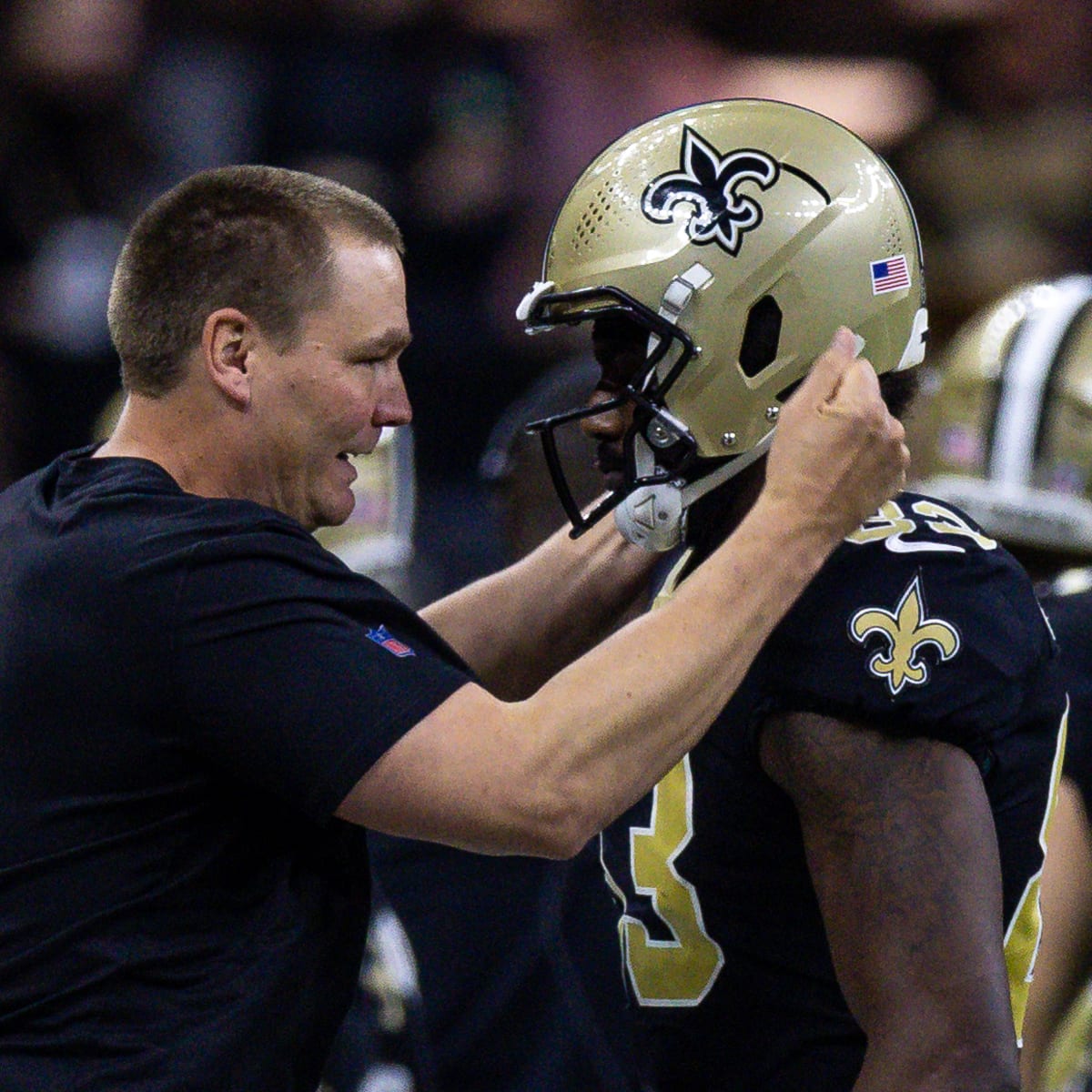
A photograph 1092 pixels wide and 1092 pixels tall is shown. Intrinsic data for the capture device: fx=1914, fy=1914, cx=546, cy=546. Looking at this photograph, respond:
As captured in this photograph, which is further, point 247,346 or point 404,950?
point 404,950

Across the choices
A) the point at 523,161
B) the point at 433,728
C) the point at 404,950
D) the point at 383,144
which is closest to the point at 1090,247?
the point at 523,161

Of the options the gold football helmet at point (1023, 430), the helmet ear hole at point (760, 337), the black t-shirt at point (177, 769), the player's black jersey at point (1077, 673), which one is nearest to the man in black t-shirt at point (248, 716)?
the black t-shirt at point (177, 769)

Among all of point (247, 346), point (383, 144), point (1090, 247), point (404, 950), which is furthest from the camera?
point (1090, 247)

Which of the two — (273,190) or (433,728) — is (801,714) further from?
(273,190)

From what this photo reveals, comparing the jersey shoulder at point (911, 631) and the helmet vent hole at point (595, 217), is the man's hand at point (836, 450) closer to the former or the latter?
the jersey shoulder at point (911, 631)

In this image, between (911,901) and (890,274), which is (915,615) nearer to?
(911,901)

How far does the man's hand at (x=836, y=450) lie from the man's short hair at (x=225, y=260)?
56cm

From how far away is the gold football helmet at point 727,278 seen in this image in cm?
222

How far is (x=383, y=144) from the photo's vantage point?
6.11 meters

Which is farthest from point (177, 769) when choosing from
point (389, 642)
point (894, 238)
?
point (894, 238)

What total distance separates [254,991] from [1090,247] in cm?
545

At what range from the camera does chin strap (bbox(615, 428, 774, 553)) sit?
2279 mm

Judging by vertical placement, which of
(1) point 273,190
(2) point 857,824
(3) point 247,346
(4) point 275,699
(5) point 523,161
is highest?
(1) point 273,190

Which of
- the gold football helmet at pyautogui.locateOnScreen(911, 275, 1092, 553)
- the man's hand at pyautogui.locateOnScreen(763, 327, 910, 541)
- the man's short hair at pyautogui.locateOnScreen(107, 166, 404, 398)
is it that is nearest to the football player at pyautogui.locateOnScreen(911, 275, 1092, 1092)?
the gold football helmet at pyautogui.locateOnScreen(911, 275, 1092, 553)
